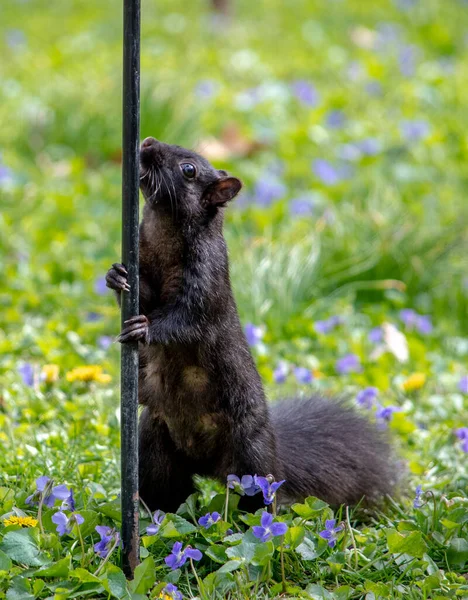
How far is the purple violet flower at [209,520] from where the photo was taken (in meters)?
2.70

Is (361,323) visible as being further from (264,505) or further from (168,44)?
Answer: (168,44)

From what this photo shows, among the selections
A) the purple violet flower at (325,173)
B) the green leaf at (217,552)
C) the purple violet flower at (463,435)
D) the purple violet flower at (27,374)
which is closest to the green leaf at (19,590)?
the green leaf at (217,552)

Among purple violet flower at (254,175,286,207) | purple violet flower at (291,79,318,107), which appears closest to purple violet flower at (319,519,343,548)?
purple violet flower at (254,175,286,207)

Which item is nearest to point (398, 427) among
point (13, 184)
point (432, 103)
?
point (13, 184)

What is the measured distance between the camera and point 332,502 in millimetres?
3145

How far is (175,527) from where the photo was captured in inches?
107

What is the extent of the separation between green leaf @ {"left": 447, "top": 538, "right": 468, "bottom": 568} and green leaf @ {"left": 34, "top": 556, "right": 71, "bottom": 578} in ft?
3.40

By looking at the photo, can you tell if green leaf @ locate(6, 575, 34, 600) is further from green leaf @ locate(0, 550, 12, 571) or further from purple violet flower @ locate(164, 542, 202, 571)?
purple violet flower @ locate(164, 542, 202, 571)

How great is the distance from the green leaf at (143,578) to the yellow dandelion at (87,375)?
4.43ft

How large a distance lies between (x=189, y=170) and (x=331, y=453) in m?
1.00

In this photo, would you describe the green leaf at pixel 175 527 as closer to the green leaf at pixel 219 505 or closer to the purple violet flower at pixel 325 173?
the green leaf at pixel 219 505

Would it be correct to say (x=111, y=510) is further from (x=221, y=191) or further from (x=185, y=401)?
(x=221, y=191)

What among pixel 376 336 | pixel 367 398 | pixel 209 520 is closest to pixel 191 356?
pixel 209 520

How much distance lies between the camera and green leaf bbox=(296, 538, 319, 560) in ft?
8.66
